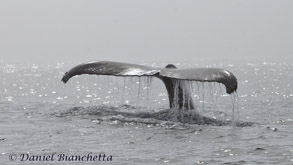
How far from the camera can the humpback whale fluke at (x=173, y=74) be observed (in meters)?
12.4

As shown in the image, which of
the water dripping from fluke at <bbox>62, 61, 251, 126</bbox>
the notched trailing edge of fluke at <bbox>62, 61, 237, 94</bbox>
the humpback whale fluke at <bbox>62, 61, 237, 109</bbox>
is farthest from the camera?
the water dripping from fluke at <bbox>62, 61, 251, 126</bbox>

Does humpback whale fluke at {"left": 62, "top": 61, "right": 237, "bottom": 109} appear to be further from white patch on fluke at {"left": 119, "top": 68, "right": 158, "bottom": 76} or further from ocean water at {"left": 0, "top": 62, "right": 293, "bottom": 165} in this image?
ocean water at {"left": 0, "top": 62, "right": 293, "bottom": 165}

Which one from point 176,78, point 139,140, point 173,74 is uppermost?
point 173,74

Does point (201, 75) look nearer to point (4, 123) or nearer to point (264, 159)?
point (264, 159)

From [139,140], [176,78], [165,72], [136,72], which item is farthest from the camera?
[136,72]

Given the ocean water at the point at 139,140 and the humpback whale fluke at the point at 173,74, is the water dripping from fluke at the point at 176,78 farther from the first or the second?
the ocean water at the point at 139,140

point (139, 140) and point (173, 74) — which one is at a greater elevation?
point (173, 74)

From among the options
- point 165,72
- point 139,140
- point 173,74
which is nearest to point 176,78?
point 173,74

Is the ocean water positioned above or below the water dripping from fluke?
below

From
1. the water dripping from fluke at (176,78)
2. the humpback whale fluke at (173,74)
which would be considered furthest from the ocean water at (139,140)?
the humpback whale fluke at (173,74)

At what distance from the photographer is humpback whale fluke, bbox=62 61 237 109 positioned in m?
12.4

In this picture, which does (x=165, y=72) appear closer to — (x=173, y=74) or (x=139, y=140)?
(x=173, y=74)

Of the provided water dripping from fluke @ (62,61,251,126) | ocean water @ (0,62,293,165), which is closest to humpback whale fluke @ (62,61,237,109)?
water dripping from fluke @ (62,61,251,126)

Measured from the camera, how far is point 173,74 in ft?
45.7
